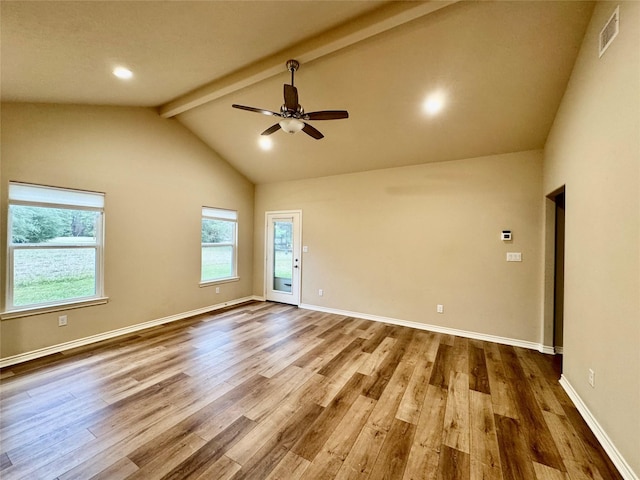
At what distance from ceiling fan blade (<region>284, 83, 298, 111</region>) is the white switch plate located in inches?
140

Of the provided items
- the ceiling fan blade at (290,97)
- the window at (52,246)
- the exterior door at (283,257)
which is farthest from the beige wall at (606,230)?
the window at (52,246)

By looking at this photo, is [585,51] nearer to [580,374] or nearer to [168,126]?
[580,374]

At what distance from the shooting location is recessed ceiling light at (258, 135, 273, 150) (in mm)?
4492

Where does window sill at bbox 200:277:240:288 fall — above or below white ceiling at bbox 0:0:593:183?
below

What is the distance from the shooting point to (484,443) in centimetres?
187

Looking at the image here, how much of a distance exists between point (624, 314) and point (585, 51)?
2251mm

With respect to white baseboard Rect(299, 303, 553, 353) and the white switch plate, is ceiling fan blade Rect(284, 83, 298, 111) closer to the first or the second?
the white switch plate

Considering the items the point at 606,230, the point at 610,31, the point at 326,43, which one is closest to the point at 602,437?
the point at 606,230

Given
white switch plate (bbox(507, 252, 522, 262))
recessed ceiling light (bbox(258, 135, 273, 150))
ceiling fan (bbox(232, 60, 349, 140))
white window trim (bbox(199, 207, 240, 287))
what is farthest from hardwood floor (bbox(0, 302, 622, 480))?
recessed ceiling light (bbox(258, 135, 273, 150))

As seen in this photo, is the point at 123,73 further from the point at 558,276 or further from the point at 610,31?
the point at 558,276

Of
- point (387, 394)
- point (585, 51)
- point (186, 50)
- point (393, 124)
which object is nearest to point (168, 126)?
point (186, 50)

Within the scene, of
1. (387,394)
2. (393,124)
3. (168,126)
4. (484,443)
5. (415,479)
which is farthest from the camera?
(168,126)

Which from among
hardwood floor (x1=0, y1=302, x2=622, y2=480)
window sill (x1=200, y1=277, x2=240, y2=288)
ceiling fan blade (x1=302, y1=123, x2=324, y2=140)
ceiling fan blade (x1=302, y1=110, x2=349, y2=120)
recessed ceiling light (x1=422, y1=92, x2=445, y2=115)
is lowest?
hardwood floor (x1=0, y1=302, x2=622, y2=480)

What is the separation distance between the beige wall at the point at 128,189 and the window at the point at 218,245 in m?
0.19
